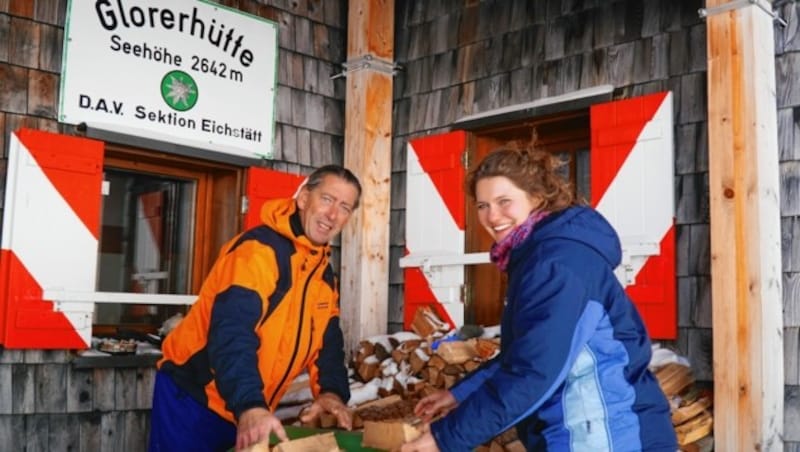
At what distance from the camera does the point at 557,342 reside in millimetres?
1967

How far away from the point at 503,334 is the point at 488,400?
331 millimetres

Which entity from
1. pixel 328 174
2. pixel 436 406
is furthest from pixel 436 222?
pixel 436 406

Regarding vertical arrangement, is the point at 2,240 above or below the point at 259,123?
below

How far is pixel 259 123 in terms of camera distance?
573cm

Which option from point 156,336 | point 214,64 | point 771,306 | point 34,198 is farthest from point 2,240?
point 771,306

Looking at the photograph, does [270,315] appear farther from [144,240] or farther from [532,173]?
[144,240]

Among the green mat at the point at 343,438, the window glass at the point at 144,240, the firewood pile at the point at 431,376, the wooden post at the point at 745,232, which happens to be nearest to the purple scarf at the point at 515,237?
the green mat at the point at 343,438

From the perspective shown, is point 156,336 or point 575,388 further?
point 156,336

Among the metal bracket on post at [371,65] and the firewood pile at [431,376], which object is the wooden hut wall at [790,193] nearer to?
the firewood pile at [431,376]

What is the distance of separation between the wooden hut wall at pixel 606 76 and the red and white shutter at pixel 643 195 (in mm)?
66

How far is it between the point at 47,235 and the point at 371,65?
249 centimetres

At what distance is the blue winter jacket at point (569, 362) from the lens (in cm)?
198

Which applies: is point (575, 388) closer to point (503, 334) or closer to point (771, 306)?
point (503, 334)

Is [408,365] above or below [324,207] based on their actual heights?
below
